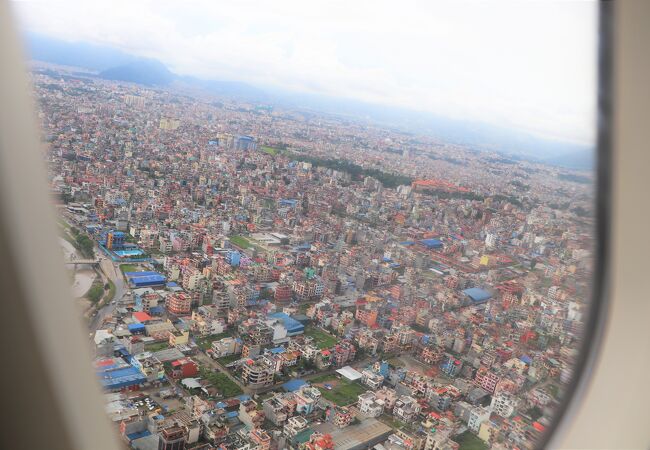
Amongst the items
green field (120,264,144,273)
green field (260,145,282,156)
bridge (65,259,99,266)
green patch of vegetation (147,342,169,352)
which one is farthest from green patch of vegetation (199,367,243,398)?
green field (260,145,282,156)

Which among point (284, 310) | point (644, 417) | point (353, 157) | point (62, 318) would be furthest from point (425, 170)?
point (62, 318)

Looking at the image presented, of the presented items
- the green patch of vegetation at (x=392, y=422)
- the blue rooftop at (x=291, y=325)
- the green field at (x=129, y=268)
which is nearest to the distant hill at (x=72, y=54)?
the green field at (x=129, y=268)

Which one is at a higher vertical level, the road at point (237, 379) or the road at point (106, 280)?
the road at point (106, 280)

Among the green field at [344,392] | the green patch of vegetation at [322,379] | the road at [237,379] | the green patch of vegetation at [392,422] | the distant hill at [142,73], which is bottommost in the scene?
the green patch of vegetation at [392,422]

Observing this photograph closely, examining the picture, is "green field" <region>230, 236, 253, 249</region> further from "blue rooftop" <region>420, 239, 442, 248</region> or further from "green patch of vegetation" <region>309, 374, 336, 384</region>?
"blue rooftop" <region>420, 239, 442, 248</region>

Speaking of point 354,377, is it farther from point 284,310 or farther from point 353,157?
point 353,157

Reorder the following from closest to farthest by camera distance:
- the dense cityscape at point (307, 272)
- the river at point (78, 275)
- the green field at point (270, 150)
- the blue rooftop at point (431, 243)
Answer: the river at point (78, 275) < the dense cityscape at point (307, 272) < the green field at point (270, 150) < the blue rooftop at point (431, 243)

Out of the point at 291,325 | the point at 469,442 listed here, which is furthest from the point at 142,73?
the point at 469,442

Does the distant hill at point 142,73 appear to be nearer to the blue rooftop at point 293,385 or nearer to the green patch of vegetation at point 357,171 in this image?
the green patch of vegetation at point 357,171
